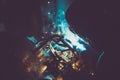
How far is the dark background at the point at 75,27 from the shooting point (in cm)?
213

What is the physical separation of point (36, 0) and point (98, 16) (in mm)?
614

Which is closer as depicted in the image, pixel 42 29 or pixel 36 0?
pixel 36 0

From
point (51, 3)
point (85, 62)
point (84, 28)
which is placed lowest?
point (85, 62)

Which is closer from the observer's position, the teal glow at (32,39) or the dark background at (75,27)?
the dark background at (75,27)

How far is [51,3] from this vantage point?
2.45 meters

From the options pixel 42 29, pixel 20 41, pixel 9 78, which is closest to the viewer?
pixel 9 78

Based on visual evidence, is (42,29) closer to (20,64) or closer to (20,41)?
(20,41)

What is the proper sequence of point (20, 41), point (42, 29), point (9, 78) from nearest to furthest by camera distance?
1. point (9, 78)
2. point (20, 41)
3. point (42, 29)

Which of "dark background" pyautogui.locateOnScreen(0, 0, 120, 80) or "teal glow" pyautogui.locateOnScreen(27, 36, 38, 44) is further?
"teal glow" pyautogui.locateOnScreen(27, 36, 38, 44)

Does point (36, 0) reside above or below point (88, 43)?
above

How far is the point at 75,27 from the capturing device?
8.13 ft

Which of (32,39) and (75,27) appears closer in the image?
(32,39)

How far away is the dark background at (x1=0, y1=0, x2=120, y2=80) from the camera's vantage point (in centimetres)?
213

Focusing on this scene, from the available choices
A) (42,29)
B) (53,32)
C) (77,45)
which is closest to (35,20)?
(42,29)
